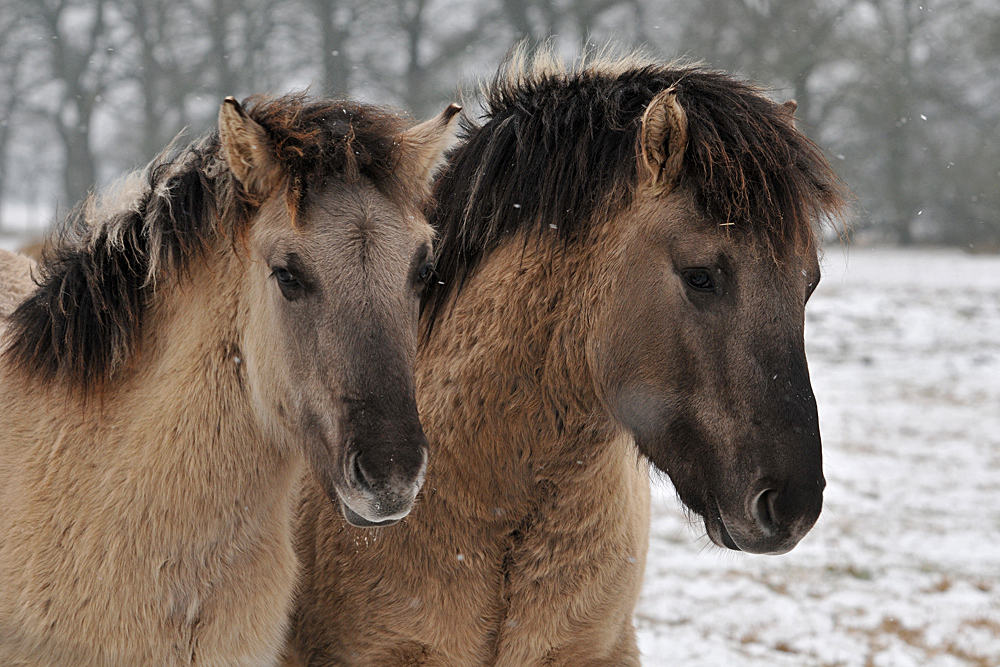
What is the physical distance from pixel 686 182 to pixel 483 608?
174 cm

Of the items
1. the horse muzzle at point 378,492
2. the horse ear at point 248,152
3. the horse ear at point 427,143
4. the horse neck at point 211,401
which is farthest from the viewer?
the horse ear at point 427,143

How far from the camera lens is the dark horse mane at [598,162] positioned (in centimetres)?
290

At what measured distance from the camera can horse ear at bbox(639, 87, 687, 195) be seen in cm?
286

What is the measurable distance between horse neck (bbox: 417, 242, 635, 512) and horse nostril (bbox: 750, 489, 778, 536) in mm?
661

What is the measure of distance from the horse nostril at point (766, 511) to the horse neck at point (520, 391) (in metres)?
0.66

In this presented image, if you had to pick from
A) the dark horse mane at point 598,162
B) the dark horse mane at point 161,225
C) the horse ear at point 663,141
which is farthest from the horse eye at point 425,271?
the horse ear at point 663,141

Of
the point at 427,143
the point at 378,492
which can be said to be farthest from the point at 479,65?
the point at 378,492

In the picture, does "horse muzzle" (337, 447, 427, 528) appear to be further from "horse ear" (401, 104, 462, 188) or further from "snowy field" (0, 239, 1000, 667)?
"horse ear" (401, 104, 462, 188)

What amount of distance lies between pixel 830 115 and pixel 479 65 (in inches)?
395

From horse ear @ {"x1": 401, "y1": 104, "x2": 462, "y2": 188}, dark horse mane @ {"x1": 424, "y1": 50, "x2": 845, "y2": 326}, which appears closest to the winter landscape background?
dark horse mane @ {"x1": 424, "y1": 50, "x2": 845, "y2": 326}

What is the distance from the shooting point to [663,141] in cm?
293

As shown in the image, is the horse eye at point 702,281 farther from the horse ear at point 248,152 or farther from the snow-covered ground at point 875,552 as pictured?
the horse ear at point 248,152

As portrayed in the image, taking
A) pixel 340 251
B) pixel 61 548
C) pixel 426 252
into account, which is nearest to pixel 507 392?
pixel 426 252

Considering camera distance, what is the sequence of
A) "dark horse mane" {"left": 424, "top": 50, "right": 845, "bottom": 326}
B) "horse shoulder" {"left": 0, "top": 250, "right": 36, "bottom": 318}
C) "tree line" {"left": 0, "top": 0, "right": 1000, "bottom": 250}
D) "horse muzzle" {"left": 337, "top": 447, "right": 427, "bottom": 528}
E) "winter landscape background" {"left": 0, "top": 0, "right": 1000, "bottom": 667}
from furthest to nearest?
"tree line" {"left": 0, "top": 0, "right": 1000, "bottom": 250}, "winter landscape background" {"left": 0, "top": 0, "right": 1000, "bottom": 667}, "horse shoulder" {"left": 0, "top": 250, "right": 36, "bottom": 318}, "dark horse mane" {"left": 424, "top": 50, "right": 845, "bottom": 326}, "horse muzzle" {"left": 337, "top": 447, "right": 427, "bottom": 528}
